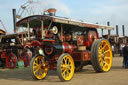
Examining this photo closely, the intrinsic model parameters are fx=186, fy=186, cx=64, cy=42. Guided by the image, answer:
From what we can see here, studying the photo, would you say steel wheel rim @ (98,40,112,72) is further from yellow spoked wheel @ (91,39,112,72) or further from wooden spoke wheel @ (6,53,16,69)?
wooden spoke wheel @ (6,53,16,69)

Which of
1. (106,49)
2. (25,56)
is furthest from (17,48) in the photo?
(106,49)

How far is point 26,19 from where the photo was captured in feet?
21.7

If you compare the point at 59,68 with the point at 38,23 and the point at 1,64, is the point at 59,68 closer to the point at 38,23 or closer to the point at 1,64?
the point at 38,23

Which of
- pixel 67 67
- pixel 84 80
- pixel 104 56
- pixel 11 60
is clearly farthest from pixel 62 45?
pixel 11 60

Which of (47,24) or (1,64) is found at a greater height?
(47,24)

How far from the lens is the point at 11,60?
35.7 feet

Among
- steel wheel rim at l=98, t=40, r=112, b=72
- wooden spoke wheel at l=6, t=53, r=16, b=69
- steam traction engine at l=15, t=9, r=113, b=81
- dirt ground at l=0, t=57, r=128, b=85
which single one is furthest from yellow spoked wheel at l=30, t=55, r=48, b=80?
wooden spoke wheel at l=6, t=53, r=16, b=69

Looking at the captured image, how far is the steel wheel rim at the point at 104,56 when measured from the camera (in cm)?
741

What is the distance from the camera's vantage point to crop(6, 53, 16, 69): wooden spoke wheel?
35.8 ft

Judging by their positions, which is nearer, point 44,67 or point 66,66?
point 66,66

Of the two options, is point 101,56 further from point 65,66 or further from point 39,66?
point 39,66

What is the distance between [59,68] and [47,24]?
2021mm

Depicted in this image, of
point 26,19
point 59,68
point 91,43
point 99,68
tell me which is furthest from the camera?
point 91,43

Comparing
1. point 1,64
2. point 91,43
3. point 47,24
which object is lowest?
point 1,64
